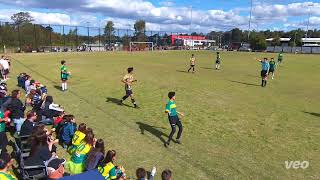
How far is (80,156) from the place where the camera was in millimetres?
8148

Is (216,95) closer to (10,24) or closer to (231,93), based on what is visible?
(231,93)

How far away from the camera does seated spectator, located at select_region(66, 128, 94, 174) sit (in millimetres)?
8009

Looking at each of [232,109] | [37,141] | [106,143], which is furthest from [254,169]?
[232,109]

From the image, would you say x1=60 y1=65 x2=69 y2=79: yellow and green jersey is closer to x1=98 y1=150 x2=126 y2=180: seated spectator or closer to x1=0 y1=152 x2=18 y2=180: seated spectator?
x1=98 y1=150 x2=126 y2=180: seated spectator

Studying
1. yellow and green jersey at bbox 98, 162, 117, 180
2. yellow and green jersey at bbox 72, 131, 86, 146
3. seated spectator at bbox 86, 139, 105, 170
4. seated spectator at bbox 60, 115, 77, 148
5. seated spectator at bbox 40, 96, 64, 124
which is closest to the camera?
yellow and green jersey at bbox 98, 162, 117, 180

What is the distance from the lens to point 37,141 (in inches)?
308

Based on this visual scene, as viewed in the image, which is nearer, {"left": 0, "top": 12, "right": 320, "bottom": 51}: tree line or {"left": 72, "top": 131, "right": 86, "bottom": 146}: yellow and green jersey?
{"left": 72, "top": 131, "right": 86, "bottom": 146}: yellow and green jersey

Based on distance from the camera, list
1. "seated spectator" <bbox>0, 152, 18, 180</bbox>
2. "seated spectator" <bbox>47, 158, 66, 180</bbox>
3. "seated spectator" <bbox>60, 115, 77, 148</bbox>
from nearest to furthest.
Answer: "seated spectator" <bbox>0, 152, 18, 180</bbox> → "seated spectator" <bbox>47, 158, 66, 180</bbox> → "seated spectator" <bbox>60, 115, 77, 148</bbox>

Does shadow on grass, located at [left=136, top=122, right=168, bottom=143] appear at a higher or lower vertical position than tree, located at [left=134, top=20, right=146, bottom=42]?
lower

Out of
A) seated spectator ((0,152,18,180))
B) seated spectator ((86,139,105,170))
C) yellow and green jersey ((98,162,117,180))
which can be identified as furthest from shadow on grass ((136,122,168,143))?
seated spectator ((0,152,18,180))

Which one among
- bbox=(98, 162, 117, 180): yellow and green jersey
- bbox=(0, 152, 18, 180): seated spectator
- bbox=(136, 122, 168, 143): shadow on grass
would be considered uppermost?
bbox=(0, 152, 18, 180): seated spectator

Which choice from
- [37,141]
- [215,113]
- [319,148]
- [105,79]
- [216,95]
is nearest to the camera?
[37,141]

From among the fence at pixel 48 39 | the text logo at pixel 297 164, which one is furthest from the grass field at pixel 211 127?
the fence at pixel 48 39

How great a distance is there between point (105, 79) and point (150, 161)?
1691 cm
